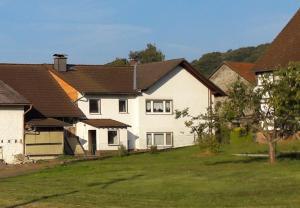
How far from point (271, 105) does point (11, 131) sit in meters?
20.9

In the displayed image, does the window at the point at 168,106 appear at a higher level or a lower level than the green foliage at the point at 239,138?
higher

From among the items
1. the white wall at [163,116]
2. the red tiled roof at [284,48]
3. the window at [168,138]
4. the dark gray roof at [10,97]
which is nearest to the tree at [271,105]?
the dark gray roof at [10,97]

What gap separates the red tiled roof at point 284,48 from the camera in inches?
2082

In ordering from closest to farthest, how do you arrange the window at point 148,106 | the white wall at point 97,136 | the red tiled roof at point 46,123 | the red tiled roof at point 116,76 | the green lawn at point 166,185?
the green lawn at point 166,185 → the red tiled roof at point 46,123 → the white wall at point 97,136 → the red tiled roof at point 116,76 → the window at point 148,106

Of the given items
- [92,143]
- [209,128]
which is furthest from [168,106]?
[209,128]

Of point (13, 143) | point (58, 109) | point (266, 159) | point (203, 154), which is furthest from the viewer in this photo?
point (58, 109)

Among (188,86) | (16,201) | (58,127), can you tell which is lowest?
(16,201)

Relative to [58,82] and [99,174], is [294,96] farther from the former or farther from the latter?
[58,82]

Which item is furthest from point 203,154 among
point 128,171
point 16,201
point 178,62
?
point 16,201

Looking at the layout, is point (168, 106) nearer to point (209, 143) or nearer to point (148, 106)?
point (148, 106)

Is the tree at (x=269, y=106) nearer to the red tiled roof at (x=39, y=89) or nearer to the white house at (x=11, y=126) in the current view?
the white house at (x=11, y=126)

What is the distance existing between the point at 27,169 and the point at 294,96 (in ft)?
53.6

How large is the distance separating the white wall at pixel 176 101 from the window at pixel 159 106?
1.13 feet

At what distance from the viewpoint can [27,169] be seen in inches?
1612
